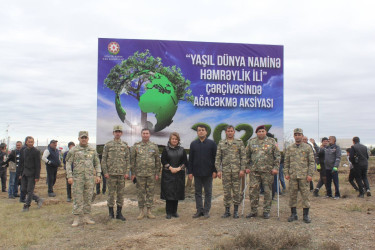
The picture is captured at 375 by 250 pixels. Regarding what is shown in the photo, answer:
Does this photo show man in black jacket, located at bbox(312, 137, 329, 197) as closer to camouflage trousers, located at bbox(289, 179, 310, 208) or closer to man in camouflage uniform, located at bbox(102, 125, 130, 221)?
camouflage trousers, located at bbox(289, 179, 310, 208)

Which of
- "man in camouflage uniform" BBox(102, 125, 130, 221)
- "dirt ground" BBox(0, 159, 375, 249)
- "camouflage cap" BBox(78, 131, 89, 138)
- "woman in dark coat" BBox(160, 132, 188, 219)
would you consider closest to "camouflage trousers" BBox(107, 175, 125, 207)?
"man in camouflage uniform" BBox(102, 125, 130, 221)

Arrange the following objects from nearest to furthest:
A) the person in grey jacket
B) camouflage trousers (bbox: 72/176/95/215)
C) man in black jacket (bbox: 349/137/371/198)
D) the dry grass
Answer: the dry grass, camouflage trousers (bbox: 72/176/95/215), the person in grey jacket, man in black jacket (bbox: 349/137/371/198)

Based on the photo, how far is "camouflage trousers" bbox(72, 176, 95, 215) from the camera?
6.21 meters

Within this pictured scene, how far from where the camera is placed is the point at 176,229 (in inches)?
233

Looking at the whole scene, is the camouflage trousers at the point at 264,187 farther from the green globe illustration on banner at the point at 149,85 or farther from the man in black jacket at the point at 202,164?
the green globe illustration on banner at the point at 149,85

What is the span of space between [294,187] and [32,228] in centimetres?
461

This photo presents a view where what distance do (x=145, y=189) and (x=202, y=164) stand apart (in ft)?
3.94

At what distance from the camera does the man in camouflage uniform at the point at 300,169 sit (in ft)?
20.6

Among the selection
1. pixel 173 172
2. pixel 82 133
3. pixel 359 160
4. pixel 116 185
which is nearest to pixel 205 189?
pixel 173 172

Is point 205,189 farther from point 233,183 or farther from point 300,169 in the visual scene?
point 300,169

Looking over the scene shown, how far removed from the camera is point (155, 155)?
6.76 metres

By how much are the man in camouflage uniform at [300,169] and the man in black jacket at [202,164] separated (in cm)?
138

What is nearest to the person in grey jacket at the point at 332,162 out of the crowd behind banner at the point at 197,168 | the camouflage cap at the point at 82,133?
the crowd behind banner at the point at 197,168

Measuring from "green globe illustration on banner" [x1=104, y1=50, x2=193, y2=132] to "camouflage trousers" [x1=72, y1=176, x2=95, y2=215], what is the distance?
10.8ft
